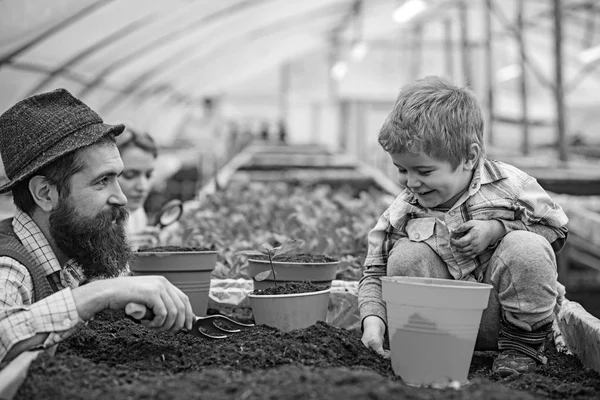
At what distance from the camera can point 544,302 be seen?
205cm

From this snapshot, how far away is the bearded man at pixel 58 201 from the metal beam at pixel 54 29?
5.33 m

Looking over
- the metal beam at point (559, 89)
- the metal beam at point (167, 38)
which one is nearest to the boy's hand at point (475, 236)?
the metal beam at point (559, 89)

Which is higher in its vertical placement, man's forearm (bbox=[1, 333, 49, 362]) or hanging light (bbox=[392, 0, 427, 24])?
hanging light (bbox=[392, 0, 427, 24])

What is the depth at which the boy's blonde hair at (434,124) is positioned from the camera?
6.82ft

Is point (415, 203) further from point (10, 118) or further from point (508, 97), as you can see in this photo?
point (508, 97)

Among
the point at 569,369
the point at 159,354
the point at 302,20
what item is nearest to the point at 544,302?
the point at 569,369

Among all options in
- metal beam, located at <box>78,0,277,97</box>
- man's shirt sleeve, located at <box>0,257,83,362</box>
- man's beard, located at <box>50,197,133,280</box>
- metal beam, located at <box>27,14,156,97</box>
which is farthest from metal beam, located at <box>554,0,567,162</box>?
man's shirt sleeve, located at <box>0,257,83,362</box>

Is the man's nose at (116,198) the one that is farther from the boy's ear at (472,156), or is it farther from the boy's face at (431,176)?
the boy's ear at (472,156)

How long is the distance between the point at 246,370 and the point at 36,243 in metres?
0.71

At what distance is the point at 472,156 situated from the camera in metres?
2.17

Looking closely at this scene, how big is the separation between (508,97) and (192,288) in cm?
3144

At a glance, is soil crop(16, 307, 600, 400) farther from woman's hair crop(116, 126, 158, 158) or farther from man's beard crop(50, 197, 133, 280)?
woman's hair crop(116, 126, 158, 158)

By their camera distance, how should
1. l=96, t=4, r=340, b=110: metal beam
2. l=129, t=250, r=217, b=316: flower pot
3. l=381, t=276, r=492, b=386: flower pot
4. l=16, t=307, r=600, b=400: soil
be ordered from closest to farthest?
l=16, t=307, r=600, b=400: soil
l=381, t=276, r=492, b=386: flower pot
l=129, t=250, r=217, b=316: flower pot
l=96, t=4, r=340, b=110: metal beam

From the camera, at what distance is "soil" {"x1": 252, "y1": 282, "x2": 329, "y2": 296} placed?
7.25 ft
